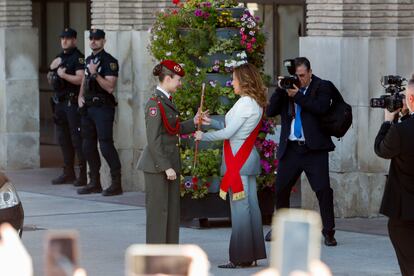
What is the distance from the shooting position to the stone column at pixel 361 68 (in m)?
13.9

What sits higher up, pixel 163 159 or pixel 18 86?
pixel 18 86

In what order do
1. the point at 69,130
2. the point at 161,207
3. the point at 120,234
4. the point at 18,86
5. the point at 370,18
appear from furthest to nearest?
1. the point at 18,86
2. the point at 69,130
3. the point at 370,18
4. the point at 120,234
5. the point at 161,207

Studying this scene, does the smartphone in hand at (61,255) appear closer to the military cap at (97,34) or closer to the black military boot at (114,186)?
the military cap at (97,34)

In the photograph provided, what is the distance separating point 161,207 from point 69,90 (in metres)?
6.66

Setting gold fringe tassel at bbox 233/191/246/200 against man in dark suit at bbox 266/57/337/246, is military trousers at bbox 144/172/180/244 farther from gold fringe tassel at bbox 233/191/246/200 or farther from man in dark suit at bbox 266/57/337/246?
man in dark suit at bbox 266/57/337/246

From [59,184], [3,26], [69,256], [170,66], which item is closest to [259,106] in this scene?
[170,66]

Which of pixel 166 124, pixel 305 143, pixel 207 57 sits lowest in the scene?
pixel 305 143

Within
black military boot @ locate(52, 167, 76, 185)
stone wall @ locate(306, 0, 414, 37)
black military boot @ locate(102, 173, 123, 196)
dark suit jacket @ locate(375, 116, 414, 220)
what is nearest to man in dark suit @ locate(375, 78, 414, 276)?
dark suit jacket @ locate(375, 116, 414, 220)

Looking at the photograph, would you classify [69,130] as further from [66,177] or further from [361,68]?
[361,68]

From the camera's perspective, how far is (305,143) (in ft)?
40.5

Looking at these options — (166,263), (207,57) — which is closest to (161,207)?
(207,57)

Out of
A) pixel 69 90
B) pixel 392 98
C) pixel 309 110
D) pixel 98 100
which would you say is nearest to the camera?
pixel 392 98

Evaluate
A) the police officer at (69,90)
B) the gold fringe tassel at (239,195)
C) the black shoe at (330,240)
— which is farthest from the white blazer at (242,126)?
the police officer at (69,90)

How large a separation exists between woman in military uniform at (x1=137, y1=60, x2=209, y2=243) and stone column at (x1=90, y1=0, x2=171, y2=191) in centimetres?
580
